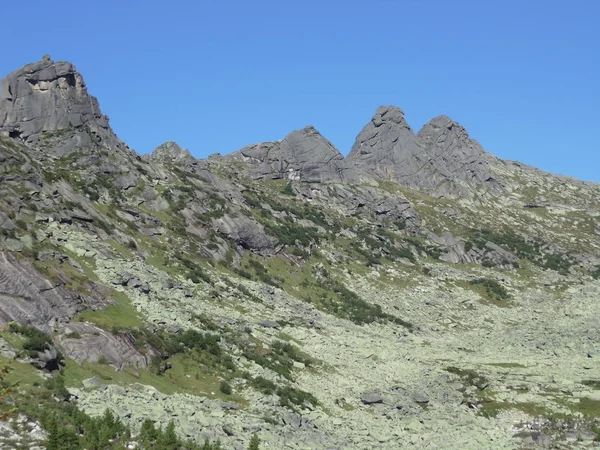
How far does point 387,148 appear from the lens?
178500 mm

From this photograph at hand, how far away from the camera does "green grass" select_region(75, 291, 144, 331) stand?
45656 millimetres

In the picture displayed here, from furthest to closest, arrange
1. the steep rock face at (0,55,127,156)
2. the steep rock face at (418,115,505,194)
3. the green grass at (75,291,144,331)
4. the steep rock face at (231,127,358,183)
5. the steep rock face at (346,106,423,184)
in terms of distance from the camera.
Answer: the steep rock face at (418,115,505,194), the steep rock face at (346,106,423,184), the steep rock face at (231,127,358,183), the steep rock face at (0,55,127,156), the green grass at (75,291,144,331)

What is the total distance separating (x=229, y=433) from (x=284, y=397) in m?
10.1

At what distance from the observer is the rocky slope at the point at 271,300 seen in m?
41.2

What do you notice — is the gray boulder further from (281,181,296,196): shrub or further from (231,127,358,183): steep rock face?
(231,127,358,183): steep rock face

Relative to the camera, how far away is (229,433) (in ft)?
118

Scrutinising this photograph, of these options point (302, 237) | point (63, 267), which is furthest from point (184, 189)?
point (63, 267)

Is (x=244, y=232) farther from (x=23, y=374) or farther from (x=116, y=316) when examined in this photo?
(x=23, y=374)

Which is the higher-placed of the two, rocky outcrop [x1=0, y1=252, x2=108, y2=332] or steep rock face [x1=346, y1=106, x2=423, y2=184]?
steep rock face [x1=346, y1=106, x2=423, y2=184]

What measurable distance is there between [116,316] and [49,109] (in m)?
64.6

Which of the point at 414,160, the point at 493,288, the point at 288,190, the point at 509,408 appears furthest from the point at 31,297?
the point at 414,160

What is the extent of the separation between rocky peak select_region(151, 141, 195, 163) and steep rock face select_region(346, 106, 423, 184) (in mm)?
52202

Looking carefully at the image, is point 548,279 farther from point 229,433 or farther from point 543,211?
point 229,433

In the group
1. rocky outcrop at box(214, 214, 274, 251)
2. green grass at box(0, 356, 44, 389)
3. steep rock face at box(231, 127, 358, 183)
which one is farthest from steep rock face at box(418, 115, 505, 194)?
green grass at box(0, 356, 44, 389)
